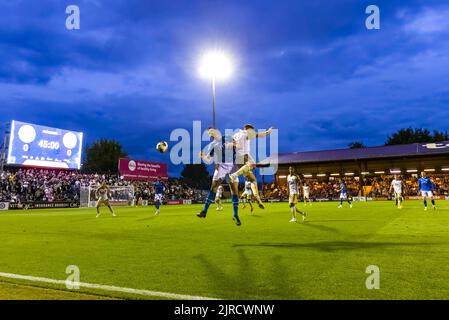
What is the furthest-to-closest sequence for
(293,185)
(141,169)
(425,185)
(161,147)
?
(141,169) → (425,185) → (293,185) → (161,147)

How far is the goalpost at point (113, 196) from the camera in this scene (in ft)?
158

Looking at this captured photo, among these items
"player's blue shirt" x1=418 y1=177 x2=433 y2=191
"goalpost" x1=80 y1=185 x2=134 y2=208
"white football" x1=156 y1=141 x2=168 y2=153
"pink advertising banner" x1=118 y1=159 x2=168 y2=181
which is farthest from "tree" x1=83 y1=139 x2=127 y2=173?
"white football" x1=156 y1=141 x2=168 y2=153

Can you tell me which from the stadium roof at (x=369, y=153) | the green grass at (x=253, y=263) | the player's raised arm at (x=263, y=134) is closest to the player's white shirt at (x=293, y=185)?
the green grass at (x=253, y=263)

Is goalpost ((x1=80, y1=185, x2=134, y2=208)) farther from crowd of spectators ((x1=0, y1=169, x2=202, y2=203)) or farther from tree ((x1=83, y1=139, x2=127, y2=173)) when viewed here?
tree ((x1=83, y1=139, x2=127, y2=173))

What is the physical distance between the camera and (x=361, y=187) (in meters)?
59.8

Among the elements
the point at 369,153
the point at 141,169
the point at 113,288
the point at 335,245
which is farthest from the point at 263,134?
the point at 141,169

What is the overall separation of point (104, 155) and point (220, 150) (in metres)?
96.8

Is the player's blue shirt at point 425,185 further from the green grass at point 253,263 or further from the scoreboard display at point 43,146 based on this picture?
the scoreboard display at point 43,146

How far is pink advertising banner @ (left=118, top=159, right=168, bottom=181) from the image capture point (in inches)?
2416

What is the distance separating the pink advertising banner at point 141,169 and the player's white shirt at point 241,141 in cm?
5207

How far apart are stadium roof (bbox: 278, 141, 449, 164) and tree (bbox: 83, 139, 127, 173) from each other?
169ft

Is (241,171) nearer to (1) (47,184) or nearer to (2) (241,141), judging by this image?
(2) (241,141)

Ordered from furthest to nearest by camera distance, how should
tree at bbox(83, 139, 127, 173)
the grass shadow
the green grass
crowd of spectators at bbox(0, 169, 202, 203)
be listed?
tree at bbox(83, 139, 127, 173) < crowd of spectators at bbox(0, 169, 202, 203) < the grass shadow < the green grass
